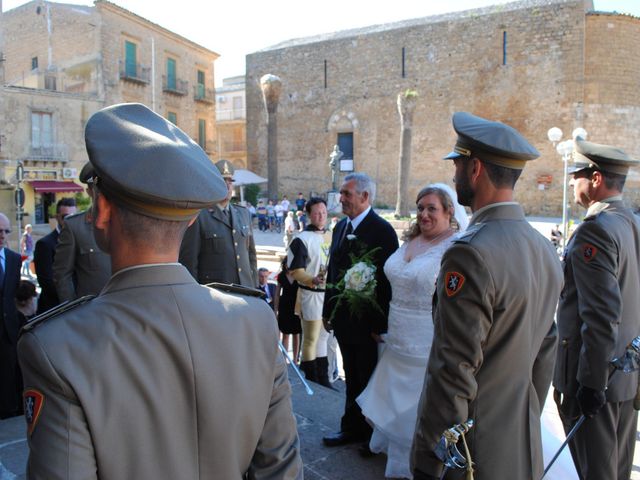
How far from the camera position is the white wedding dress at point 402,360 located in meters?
3.21

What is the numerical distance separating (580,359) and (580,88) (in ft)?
84.4

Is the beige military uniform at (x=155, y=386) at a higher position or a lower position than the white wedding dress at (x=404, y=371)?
higher

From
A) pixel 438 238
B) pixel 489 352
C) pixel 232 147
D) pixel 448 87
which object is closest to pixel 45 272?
pixel 438 238

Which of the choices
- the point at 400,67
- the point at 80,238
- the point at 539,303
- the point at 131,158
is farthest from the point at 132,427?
the point at 400,67

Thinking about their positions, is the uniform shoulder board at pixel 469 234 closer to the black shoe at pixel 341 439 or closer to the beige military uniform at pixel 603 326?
the beige military uniform at pixel 603 326

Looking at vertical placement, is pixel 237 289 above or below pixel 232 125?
below

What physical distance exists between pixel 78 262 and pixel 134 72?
2849 centimetres

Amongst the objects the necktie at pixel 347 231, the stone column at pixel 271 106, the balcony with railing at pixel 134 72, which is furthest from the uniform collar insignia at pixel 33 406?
the balcony with railing at pixel 134 72

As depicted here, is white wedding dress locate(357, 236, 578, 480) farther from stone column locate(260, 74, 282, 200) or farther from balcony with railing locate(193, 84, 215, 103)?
balcony with railing locate(193, 84, 215, 103)

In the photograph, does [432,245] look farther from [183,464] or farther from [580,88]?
[580,88]

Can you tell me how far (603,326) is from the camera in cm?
285

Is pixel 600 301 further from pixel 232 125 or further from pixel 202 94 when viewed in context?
pixel 232 125

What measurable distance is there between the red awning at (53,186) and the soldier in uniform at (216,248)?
24.5 meters

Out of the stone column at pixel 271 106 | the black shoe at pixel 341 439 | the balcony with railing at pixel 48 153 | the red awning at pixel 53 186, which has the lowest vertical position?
the black shoe at pixel 341 439
